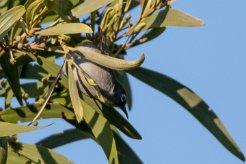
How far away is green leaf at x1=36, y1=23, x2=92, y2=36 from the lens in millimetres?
1235

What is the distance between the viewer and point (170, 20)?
1.47 m

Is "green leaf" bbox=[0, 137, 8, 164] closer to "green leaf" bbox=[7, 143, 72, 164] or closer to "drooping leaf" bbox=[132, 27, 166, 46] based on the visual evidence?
"green leaf" bbox=[7, 143, 72, 164]

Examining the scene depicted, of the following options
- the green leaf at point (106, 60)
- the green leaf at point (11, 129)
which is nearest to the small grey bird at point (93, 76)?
the green leaf at point (106, 60)

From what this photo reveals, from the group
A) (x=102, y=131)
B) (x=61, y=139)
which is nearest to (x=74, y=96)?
(x=102, y=131)

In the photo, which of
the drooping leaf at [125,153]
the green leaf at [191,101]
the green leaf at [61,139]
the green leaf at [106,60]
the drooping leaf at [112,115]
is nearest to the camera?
the green leaf at [106,60]

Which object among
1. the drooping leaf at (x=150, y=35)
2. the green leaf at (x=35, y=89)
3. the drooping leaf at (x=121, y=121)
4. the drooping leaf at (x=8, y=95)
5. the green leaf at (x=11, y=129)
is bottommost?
the drooping leaf at (x=8, y=95)

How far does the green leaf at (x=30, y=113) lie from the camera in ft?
5.03

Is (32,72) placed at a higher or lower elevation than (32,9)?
lower

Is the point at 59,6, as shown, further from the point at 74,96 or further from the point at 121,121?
the point at 121,121

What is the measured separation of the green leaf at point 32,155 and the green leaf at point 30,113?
0.06 meters

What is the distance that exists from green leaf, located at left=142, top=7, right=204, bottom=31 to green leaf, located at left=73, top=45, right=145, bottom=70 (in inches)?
8.3

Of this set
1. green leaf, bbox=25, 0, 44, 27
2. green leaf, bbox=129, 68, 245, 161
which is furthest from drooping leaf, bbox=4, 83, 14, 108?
green leaf, bbox=25, 0, 44, 27

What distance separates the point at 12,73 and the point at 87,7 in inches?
9.7

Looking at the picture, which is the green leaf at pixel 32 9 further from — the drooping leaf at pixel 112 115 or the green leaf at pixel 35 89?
the green leaf at pixel 35 89
